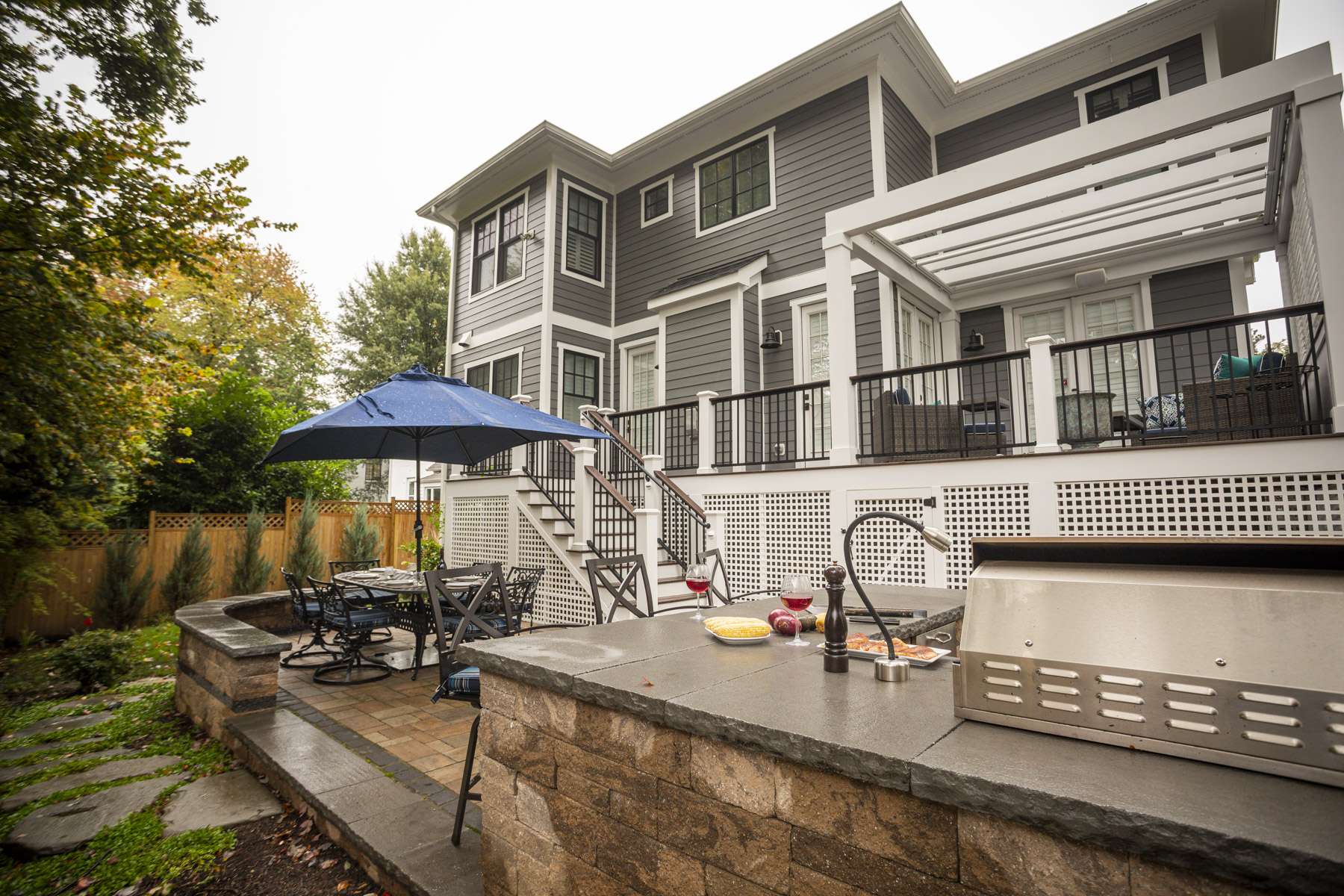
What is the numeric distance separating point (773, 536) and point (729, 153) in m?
6.45

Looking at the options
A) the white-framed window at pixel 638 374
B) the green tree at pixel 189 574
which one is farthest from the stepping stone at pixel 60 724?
the white-framed window at pixel 638 374

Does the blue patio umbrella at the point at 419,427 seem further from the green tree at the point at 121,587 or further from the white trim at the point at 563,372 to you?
the green tree at the point at 121,587

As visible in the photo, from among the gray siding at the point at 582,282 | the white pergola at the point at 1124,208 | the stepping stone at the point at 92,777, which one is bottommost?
the stepping stone at the point at 92,777

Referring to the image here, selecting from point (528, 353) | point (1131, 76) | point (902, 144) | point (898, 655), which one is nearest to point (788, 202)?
point (902, 144)

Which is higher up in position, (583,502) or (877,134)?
(877,134)

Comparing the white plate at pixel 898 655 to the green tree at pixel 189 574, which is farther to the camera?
the green tree at pixel 189 574

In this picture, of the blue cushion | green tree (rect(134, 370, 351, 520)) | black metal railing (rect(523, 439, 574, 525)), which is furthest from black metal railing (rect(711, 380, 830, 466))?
green tree (rect(134, 370, 351, 520))

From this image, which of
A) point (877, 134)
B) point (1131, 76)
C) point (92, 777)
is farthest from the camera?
point (877, 134)

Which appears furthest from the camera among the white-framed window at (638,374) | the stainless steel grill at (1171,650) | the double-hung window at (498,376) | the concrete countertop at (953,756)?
the double-hung window at (498,376)

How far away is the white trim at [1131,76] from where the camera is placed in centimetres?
729

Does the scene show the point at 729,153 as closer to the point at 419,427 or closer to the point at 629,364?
the point at 629,364

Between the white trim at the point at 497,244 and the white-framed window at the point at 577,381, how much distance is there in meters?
1.75

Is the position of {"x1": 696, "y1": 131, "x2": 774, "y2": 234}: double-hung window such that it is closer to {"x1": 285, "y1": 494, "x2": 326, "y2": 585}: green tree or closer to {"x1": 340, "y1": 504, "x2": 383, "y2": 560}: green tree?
{"x1": 340, "y1": 504, "x2": 383, "y2": 560}: green tree

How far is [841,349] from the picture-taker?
19.7 feet
